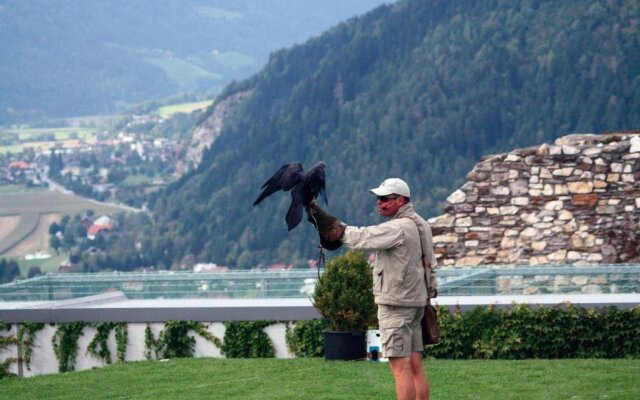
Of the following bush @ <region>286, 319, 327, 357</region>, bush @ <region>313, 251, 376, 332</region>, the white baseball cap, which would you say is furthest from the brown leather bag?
bush @ <region>286, 319, 327, 357</region>

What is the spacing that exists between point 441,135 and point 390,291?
5408 centimetres

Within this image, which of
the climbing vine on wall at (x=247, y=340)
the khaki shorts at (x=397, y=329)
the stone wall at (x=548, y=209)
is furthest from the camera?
the stone wall at (x=548, y=209)

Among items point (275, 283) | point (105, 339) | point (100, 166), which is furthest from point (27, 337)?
point (100, 166)

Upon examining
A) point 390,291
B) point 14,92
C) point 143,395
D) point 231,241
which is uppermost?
point 14,92

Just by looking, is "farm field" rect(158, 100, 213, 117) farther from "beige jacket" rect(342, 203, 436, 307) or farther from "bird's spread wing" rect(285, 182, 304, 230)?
"bird's spread wing" rect(285, 182, 304, 230)

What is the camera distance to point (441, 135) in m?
63.0

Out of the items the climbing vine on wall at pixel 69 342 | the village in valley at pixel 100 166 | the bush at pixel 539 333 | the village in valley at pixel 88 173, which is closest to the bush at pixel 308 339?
the bush at pixel 539 333

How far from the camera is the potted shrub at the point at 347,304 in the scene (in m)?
12.8

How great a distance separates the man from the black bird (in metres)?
0.09

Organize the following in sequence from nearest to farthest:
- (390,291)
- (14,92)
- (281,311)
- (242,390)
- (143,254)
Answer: (390,291), (242,390), (281,311), (143,254), (14,92)

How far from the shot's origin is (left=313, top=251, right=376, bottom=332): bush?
12.8 m

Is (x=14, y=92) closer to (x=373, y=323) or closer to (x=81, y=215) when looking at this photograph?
(x=81, y=215)

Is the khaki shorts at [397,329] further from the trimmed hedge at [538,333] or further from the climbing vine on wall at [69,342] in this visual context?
the climbing vine on wall at [69,342]

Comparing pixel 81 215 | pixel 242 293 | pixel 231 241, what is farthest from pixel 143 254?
pixel 242 293
